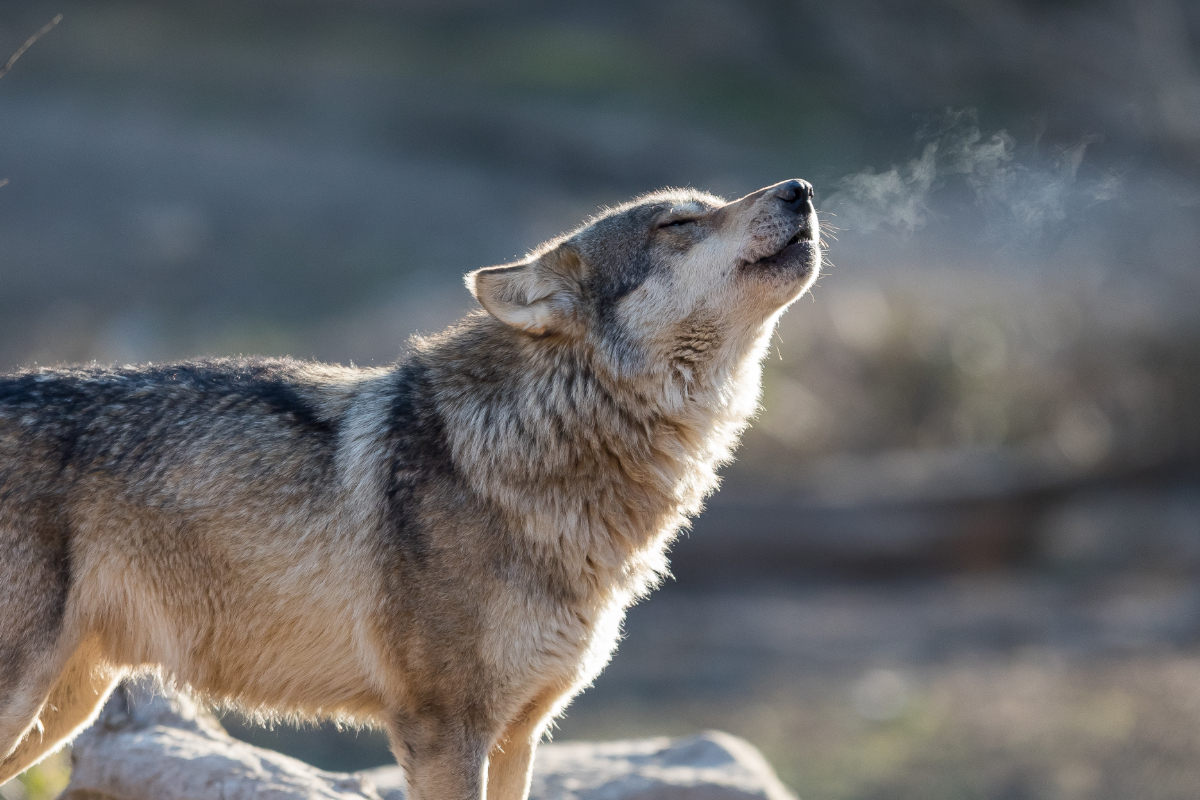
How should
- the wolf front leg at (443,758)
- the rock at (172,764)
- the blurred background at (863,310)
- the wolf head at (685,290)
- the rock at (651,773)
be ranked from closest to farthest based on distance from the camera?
the wolf front leg at (443,758) → the wolf head at (685,290) → the rock at (172,764) → the rock at (651,773) → the blurred background at (863,310)

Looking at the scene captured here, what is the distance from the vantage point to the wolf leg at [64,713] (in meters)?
3.97

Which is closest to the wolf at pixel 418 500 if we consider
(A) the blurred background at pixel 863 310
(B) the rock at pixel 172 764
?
(B) the rock at pixel 172 764

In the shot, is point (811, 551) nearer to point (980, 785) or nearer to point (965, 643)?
point (965, 643)

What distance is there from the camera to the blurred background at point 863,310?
840cm

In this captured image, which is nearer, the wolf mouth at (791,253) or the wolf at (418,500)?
the wolf at (418,500)

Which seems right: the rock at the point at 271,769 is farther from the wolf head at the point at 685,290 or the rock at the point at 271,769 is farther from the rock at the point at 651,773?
the wolf head at the point at 685,290

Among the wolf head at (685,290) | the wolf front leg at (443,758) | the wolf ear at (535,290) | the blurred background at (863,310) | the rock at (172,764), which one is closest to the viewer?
the wolf front leg at (443,758)

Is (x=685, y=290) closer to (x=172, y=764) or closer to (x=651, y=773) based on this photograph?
(x=651, y=773)

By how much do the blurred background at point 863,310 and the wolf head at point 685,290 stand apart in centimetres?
325

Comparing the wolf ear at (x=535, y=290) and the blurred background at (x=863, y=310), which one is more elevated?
the blurred background at (x=863, y=310)

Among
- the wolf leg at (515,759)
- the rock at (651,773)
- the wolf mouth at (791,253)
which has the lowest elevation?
the wolf leg at (515,759)

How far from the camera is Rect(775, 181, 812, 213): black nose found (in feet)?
13.0

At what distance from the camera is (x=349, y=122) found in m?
21.4

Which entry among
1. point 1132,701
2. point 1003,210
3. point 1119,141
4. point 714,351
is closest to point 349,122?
point 1119,141
